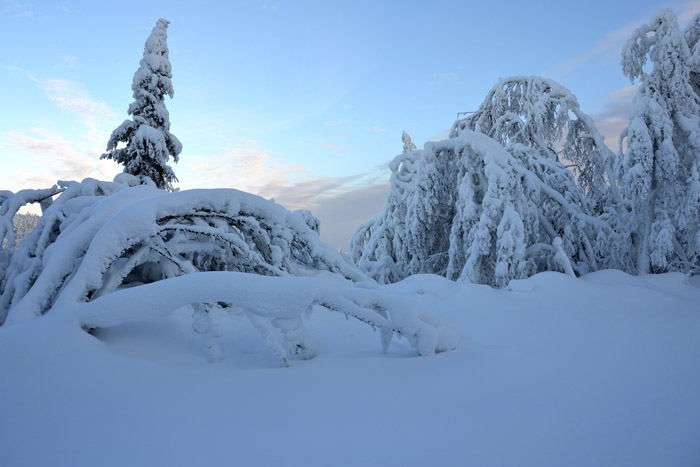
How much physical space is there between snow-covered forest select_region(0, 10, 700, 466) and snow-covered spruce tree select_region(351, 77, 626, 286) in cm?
8

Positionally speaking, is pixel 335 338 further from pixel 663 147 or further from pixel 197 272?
pixel 663 147

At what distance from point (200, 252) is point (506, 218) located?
5140mm

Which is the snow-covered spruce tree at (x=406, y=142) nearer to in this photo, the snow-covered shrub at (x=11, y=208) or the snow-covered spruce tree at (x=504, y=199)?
the snow-covered spruce tree at (x=504, y=199)

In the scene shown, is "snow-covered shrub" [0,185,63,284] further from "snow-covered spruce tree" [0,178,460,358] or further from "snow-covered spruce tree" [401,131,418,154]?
"snow-covered spruce tree" [401,131,418,154]

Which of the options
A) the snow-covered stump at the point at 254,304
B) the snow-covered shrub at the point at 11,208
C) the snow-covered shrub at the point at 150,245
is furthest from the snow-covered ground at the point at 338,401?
the snow-covered shrub at the point at 11,208

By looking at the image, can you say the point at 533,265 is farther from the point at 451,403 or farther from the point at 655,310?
the point at 451,403

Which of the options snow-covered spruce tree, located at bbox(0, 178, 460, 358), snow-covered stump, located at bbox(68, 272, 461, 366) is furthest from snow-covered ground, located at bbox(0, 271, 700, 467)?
snow-covered spruce tree, located at bbox(0, 178, 460, 358)

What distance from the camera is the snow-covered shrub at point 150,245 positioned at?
3568 mm

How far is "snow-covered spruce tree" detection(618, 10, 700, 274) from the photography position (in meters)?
7.66

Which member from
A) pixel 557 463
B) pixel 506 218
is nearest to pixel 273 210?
pixel 557 463

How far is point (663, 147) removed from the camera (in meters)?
7.69

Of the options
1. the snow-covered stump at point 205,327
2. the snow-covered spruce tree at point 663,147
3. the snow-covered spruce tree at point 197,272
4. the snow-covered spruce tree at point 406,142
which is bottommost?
the snow-covered stump at point 205,327

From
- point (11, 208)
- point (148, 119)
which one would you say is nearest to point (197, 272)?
point (11, 208)

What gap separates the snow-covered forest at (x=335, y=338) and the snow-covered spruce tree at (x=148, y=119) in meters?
6.81
